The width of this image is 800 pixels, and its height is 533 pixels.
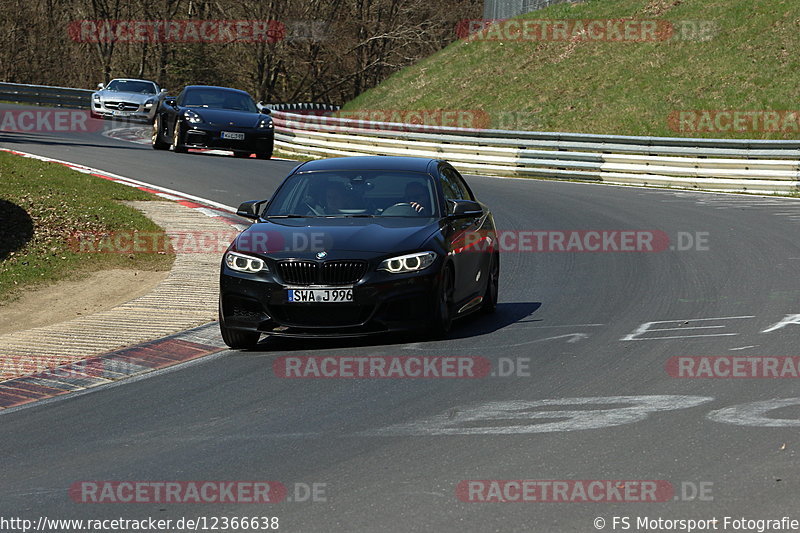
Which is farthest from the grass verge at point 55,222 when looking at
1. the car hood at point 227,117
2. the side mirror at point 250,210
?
the car hood at point 227,117

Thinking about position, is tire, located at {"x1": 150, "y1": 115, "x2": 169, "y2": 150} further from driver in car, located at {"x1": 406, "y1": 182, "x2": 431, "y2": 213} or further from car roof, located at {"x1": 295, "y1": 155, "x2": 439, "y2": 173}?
driver in car, located at {"x1": 406, "y1": 182, "x2": 431, "y2": 213}

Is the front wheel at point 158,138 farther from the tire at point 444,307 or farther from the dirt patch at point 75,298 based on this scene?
the tire at point 444,307

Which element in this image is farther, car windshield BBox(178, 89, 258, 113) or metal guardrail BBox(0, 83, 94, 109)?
metal guardrail BBox(0, 83, 94, 109)

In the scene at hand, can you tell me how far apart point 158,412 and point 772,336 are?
5.10 metres

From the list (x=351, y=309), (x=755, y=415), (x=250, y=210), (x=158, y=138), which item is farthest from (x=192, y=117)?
(x=755, y=415)

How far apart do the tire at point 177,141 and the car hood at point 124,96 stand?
10161mm

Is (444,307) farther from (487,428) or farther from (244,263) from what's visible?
(487,428)

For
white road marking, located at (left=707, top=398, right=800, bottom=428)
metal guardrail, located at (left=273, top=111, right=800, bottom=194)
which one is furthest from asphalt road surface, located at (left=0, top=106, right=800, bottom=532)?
metal guardrail, located at (left=273, top=111, right=800, bottom=194)

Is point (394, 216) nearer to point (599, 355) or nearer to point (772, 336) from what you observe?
point (599, 355)

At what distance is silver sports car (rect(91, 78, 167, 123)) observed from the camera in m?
38.6

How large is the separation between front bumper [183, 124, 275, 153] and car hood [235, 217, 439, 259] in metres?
17.5

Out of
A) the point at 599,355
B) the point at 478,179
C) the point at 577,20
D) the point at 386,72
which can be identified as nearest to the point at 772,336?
the point at 599,355

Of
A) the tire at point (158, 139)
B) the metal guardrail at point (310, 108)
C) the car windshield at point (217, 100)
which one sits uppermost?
the car windshield at point (217, 100)

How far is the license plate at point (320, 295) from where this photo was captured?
9.77 m
